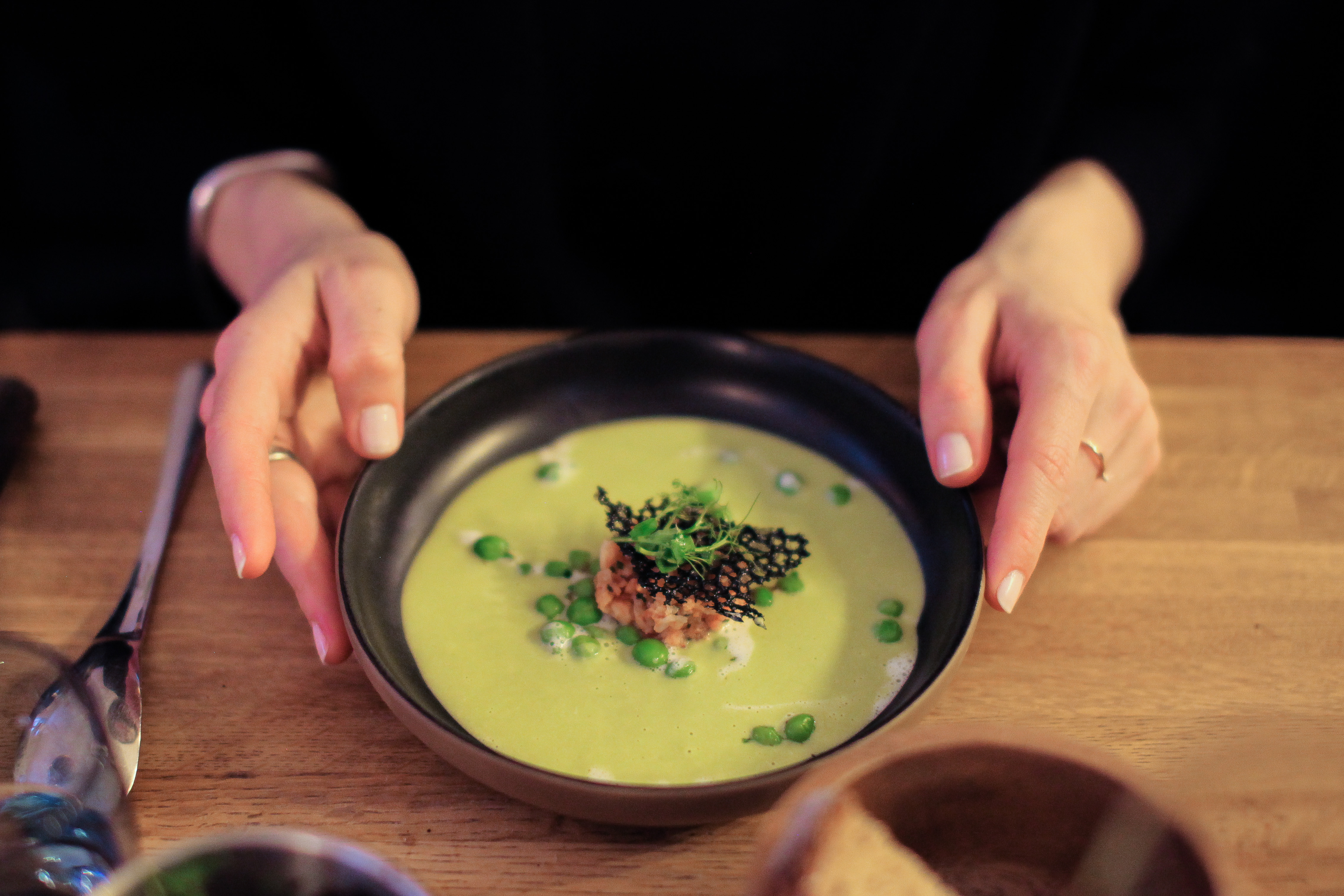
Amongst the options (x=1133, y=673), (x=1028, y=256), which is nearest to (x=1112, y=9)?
(x=1028, y=256)

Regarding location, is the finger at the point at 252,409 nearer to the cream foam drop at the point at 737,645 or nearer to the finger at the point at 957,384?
the cream foam drop at the point at 737,645

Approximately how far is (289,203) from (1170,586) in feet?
5.09

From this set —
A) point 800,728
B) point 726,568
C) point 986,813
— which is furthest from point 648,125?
point 986,813

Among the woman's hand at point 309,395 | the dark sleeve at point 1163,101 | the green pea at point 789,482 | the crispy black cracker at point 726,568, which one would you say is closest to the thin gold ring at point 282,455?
the woman's hand at point 309,395

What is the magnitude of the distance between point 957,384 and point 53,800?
1.09 metres

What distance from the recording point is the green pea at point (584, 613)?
1200 millimetres

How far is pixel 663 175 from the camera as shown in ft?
6.50

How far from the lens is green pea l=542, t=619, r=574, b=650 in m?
1.17

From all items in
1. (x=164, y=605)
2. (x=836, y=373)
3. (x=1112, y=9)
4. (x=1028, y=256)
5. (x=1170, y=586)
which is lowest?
(x=164, y=605)

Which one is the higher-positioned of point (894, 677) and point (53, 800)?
point (53, 800)

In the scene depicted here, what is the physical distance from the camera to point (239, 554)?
117 centimetres

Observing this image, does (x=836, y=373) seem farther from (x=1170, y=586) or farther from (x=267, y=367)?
(x=267, y=367)

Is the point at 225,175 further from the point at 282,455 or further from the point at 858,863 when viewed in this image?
the point at 858,863

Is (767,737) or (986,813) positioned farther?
(767,737)
